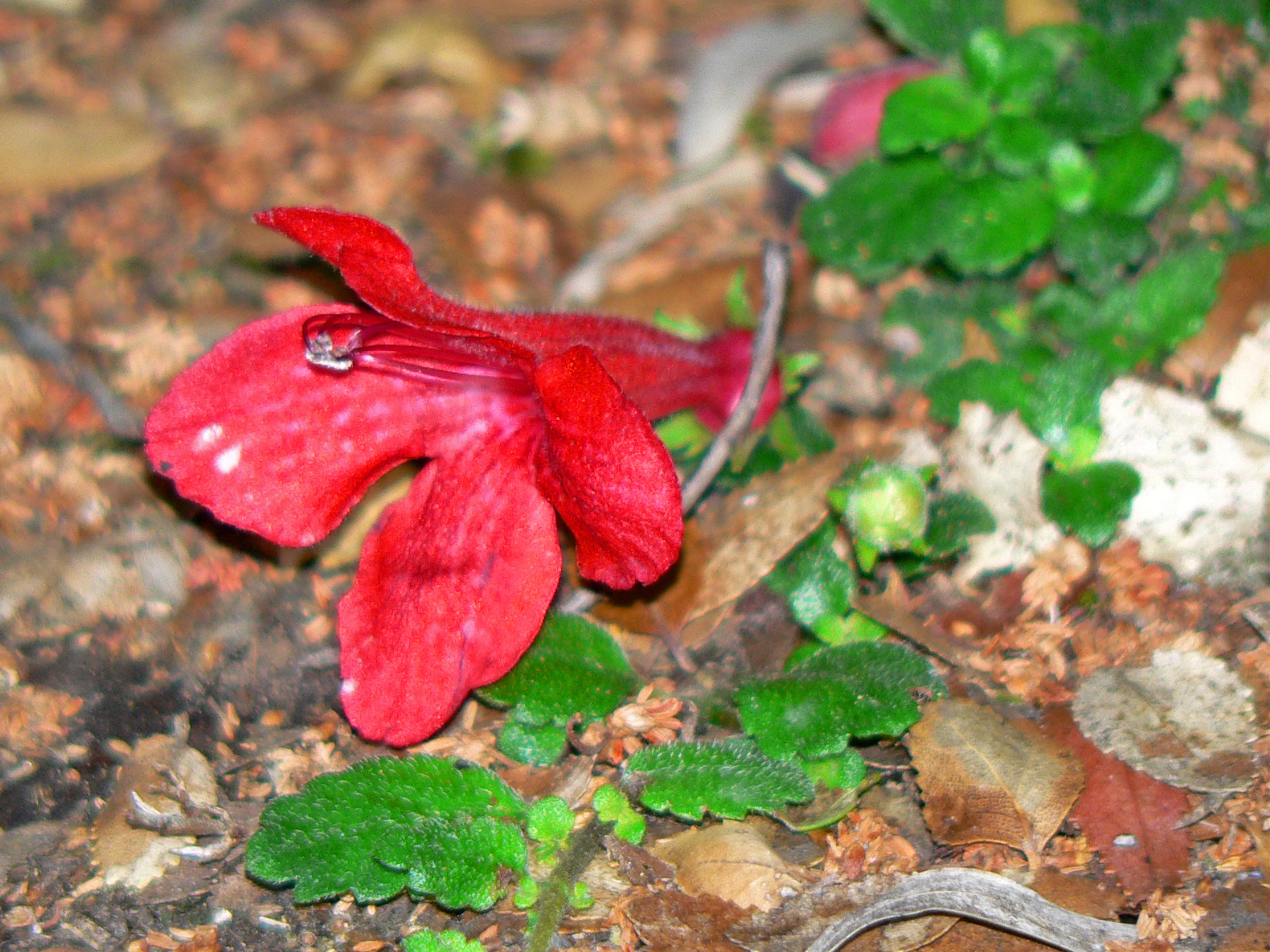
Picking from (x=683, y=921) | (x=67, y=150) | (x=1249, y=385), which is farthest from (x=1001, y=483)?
(x=67, y=150)

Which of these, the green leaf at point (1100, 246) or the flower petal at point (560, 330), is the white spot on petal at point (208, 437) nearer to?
the flower petal at point (560, 330)

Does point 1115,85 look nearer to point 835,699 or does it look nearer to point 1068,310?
point 1068,310

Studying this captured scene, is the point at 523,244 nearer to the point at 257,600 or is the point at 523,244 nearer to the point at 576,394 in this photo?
the point at 257,600

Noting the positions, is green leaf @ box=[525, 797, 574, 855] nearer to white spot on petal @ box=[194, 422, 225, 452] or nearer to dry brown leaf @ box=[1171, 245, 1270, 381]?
white spot on petal @ box=[194, 422, 225, 452]

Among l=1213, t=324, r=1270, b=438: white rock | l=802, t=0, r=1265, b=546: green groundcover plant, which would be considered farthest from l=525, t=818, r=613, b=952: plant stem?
l=1213, t=324, r=1270, b=438: white rock

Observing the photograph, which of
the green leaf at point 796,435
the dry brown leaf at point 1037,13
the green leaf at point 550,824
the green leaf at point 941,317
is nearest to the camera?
the green leaf at point 550,824

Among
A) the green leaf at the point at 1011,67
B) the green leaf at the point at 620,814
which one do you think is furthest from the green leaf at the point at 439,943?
the green leaf at the point at 1011,67
